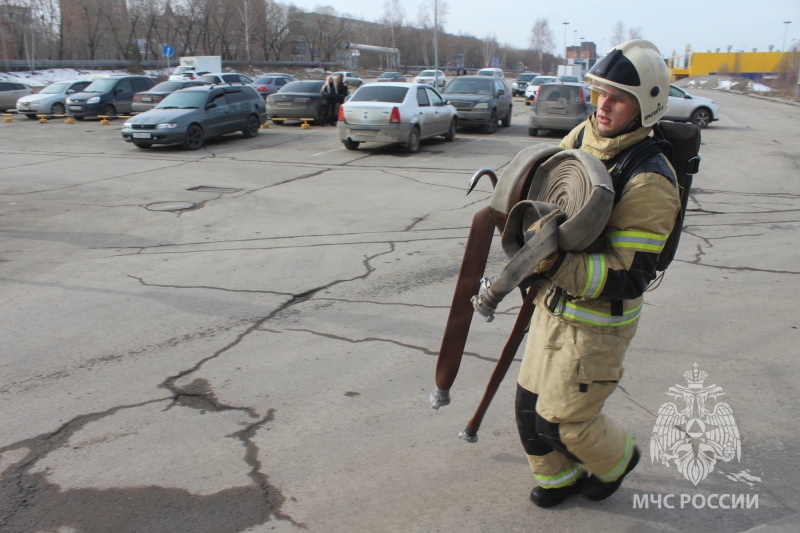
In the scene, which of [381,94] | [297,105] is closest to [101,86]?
[297,105]

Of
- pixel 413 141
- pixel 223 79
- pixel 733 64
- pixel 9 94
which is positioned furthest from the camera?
pixel 733 64

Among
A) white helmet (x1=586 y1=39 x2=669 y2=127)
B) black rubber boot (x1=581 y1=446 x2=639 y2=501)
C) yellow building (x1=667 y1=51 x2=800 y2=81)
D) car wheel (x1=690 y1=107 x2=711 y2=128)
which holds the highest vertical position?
yellow building (x1=667 y1=51 x2=800 y2=81)

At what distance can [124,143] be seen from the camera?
58.2 ft

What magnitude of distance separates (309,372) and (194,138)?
44.4 ft

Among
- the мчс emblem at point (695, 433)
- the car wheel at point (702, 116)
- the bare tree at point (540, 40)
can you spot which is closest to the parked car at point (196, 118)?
the мчс emblem at point (695, 433)

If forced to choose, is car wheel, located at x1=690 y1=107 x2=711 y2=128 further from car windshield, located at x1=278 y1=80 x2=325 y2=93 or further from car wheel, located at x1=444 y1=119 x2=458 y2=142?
car windshield, located at x1=278 y1=80 x2=325 y2=93

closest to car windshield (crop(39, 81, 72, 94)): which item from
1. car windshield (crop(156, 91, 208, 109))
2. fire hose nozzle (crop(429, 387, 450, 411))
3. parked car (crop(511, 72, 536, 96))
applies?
car windshield (crop(156, 91, 208, 109))

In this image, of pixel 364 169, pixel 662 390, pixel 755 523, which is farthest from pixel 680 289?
pixel 364 169

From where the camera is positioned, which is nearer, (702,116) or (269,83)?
(702,116)

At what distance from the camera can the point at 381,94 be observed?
53.8 feet

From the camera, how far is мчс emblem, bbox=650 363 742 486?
11.2ft

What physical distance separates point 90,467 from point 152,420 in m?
0.51

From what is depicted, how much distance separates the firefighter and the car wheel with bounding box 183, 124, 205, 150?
14.9m

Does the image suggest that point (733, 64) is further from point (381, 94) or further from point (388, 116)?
point (388, 116)
